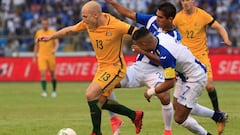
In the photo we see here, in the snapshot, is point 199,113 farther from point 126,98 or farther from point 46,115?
point 126,98

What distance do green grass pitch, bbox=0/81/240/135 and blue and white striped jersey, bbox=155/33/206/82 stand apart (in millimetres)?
2465

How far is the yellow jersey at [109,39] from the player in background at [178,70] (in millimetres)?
1412

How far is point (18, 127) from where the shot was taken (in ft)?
49.9

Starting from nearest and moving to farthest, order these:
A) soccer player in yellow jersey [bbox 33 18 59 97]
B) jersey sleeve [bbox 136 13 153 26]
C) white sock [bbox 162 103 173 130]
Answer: white sock [bbox 162 103 173 130] → jersey sleeve [bbox 136 13 153 26] → soccer player in yellow jersey [bbox 33 18 59 97]

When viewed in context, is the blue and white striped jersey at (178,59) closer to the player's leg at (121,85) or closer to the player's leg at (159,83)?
the player's leg at (159,83)

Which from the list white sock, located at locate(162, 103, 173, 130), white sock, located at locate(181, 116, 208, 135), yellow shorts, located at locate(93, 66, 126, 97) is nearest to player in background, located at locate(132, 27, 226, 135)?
white sock, located at locate(181, 116, 208, 135)

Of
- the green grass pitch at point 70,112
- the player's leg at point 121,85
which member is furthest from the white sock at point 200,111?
the player's leg at point 121,85

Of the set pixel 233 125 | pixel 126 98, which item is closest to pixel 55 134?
pixel 233 125

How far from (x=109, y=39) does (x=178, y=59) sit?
2314 mm

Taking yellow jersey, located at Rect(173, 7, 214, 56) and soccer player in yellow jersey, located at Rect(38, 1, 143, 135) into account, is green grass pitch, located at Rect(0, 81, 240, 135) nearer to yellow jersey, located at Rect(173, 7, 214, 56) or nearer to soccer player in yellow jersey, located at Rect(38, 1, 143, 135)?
soccer player in yellow jersey, located at Rect(38, 1, 143, 135)

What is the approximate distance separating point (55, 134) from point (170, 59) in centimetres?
368

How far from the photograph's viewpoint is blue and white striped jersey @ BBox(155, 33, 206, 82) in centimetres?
1102

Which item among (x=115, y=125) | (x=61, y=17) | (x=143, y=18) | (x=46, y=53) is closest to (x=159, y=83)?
(x=115, y=125)

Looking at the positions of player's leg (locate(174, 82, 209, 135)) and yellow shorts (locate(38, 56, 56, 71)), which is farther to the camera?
yellow shorts (locate(38, 56, 56, 71))
